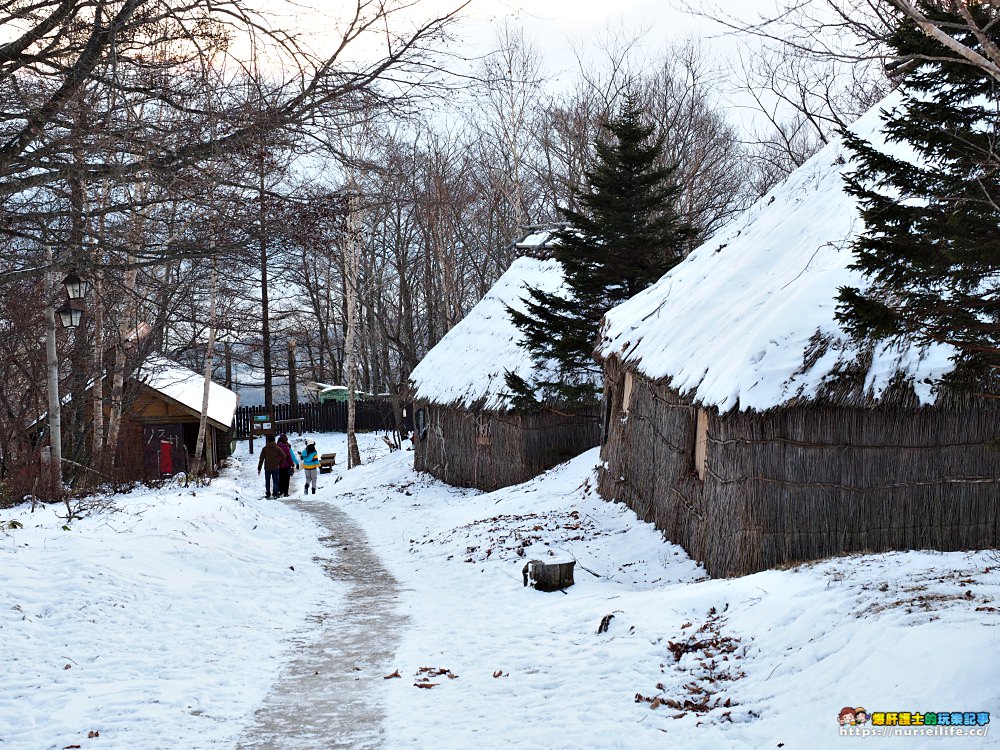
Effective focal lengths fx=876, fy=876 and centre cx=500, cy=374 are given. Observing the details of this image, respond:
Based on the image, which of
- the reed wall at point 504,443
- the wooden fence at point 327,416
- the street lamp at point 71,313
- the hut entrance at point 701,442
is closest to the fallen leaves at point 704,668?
the hut entrance at point 701,442

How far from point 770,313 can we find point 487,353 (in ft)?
39.9

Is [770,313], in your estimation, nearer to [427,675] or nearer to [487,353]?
[427,675]

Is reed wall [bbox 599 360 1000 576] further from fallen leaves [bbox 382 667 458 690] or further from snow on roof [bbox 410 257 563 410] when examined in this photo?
snow on roof [bbox 410 257 563 410]

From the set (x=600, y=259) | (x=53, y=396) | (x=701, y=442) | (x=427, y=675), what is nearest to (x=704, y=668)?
(x=427, y=675)

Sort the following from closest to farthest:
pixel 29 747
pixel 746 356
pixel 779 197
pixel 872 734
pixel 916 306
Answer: pixel 872 734 → pixel 29 747 → pixel 916 306 → pixel 746 356 → pixel 779 197

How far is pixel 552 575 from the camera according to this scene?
9.31 metres

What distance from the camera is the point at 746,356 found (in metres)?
8.76

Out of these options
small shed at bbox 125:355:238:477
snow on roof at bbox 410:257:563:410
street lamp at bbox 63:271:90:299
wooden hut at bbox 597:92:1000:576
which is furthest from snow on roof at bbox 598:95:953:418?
small shed at bbox 125:355:238:477

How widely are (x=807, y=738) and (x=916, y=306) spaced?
2878 millimetres

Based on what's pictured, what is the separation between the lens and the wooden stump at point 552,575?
9.31 metres

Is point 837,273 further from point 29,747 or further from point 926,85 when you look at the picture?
point 29,747

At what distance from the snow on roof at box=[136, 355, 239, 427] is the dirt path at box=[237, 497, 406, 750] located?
14.0 meters

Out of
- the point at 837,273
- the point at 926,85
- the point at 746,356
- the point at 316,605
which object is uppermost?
the point at 926,85

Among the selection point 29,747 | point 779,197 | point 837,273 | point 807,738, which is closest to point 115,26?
point 29,747
